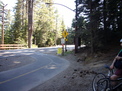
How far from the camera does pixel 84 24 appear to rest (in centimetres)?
1482

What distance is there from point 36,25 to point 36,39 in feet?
22.0

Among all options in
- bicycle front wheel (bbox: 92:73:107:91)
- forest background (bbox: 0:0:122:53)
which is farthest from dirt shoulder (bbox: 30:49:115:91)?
forest background (bbox: 0:0:122:53)

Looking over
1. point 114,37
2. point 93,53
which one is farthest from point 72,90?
point 114,37

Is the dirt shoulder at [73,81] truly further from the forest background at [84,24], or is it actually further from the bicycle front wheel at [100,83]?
the forest background at [84,24]

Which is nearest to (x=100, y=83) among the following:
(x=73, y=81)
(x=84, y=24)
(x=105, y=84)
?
(x=105, y=84)

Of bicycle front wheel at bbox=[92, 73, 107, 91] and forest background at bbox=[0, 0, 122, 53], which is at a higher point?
forest background at bbox=[0, 0, 122, 53]

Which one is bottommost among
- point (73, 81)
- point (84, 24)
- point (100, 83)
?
point (73, 81)

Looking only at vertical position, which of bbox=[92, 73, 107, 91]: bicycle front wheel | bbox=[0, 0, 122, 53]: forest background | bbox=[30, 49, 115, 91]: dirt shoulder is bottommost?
bbox=[30, 49, 115, 91]: dirt shoulder

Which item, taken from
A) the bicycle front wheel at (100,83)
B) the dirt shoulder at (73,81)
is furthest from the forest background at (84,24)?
the bicycle front wheel at (100,83)

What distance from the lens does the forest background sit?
1267cm

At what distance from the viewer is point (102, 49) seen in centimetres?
1299

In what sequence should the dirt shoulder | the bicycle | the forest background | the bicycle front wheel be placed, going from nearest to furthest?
the bicycle, the bicycle front wheel, the dirt shoulder, the forest background

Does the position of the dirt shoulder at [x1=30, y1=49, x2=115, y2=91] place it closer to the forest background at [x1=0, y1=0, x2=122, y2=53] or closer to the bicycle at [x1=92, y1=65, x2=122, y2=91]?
the bicycle at [x1=92, y1=65, x2=122, y2=91]

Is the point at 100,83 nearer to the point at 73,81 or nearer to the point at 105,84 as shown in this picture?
the point at 105,84
